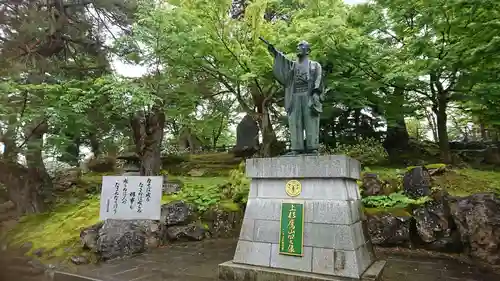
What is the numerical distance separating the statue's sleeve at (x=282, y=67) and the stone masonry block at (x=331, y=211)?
6.89 ft

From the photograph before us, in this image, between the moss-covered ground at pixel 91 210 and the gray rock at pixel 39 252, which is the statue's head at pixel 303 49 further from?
the gray rock at pixel 39 252

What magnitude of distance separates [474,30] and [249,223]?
7.16m

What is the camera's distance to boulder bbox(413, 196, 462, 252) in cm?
649

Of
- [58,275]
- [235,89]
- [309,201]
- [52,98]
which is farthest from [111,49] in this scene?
[309,201]

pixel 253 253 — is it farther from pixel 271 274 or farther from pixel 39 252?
pixel 39 252

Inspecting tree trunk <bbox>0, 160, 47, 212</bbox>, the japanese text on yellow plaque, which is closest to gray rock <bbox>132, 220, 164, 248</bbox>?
the japanese text on yellow plaque

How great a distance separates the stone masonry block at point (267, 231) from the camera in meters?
4.62

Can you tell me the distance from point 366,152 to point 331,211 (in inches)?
342

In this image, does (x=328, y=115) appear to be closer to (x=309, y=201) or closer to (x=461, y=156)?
(x=461, y=156)

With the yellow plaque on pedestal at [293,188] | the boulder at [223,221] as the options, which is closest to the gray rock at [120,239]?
the boulder at [223,221]

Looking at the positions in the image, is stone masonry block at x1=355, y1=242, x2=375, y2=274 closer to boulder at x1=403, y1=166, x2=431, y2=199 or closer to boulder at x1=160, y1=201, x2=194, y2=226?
boulder at x1=403, y1=166, x2=431, y2=199

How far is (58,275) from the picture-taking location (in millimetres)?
5527

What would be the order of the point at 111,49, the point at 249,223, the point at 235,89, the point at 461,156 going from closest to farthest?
the point at 249,223 < the point at 111,49 < the point at 235,89 < the point at 461,156

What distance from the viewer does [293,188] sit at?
4699mm
